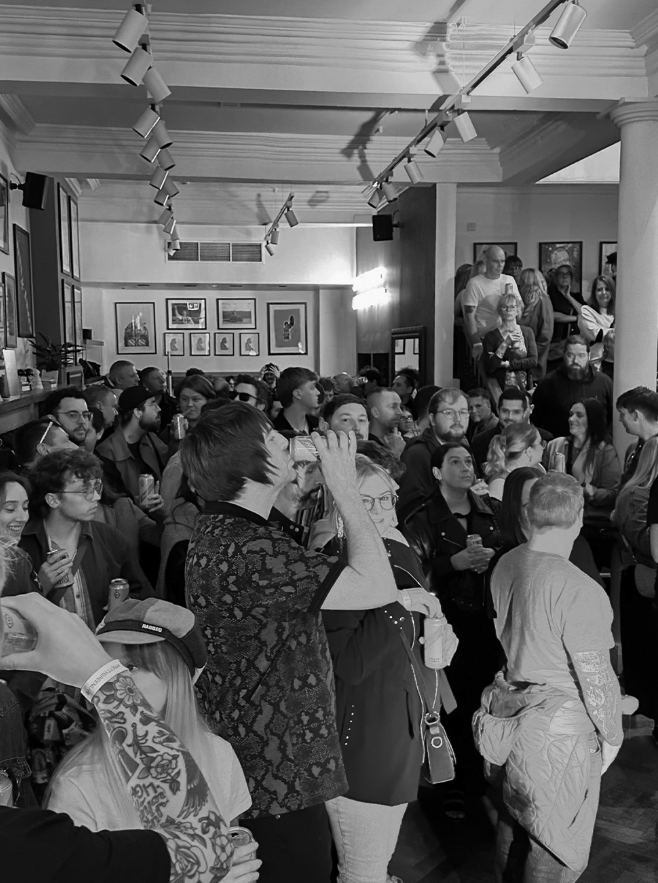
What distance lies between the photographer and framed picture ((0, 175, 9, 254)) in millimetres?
8445

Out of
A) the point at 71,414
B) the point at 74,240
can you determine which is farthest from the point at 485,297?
the point at 74,240

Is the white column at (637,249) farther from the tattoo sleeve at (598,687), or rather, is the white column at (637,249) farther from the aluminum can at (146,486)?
the tattoo sleeve at (598,687)

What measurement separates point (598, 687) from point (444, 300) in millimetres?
8439

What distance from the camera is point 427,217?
421 inches

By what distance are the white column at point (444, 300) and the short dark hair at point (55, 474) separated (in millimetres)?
7762

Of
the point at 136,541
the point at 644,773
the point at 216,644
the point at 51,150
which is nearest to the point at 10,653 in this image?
the point at 216,644

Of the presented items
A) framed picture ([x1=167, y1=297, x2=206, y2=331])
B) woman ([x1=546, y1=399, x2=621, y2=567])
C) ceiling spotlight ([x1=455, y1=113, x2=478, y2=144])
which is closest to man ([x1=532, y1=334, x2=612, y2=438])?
woman ([x1=546, y1=399, x2=621, y2=567])

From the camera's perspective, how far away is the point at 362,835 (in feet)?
7.48

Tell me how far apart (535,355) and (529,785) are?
692cm

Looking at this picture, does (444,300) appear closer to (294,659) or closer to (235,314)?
(235,314)

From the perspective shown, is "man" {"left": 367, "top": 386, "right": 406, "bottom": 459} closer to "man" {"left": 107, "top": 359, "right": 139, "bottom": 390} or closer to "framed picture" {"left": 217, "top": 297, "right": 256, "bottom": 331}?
"man" {"left": 107, "top": 359, "right": 139, "bottom": 390}

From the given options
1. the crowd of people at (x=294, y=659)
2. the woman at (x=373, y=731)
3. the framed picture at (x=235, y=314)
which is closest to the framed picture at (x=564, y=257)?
the framed picture at (x=235, y=314)

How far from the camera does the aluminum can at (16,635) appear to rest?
1.00 meters

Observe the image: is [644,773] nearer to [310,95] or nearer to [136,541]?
[136,541]
